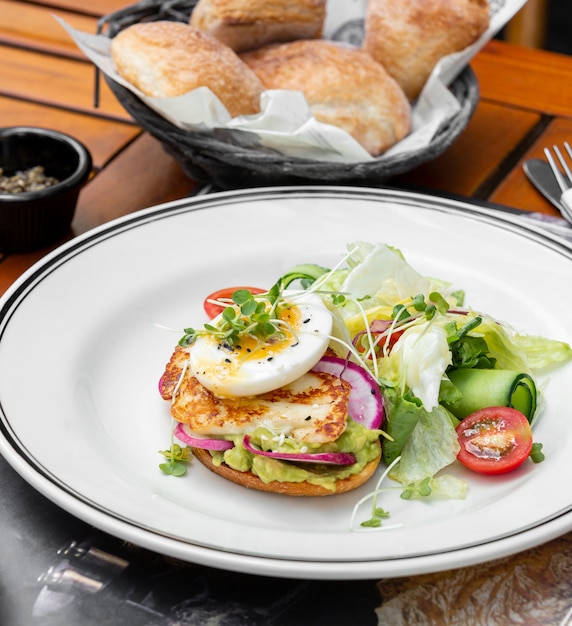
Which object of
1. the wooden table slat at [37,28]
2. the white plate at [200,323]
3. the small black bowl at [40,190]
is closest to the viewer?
the white plate at [200,323]

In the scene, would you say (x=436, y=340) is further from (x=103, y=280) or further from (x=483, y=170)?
(x=483, y=170)

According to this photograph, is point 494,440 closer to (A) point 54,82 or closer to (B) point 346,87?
(B) point 346,87

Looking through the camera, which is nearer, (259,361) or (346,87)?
(259,361)

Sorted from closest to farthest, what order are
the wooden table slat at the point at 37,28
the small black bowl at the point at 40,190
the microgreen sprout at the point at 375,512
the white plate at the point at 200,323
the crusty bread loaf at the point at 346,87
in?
the white plate at the point at 200,323 → the microgreen sprout at the point at 375,512 → the small black bowl at the point at 40,190 → the crusty bread loaf at the point at 346,87 → the wooden table slat at the point at 37,28

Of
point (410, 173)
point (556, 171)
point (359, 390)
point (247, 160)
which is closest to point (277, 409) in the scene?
point (359, 390)

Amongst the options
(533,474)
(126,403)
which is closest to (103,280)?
(126,403)

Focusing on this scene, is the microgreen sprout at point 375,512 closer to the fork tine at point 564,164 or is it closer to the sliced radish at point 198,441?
the sliced radish at point 198,441

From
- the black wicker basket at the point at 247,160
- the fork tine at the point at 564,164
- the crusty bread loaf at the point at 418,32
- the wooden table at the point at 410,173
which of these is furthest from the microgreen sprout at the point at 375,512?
the crusty bread loaf at the point at 418,32

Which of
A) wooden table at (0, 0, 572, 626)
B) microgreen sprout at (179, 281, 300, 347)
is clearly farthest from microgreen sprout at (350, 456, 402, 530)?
microgreen sprout at (179, 281, 300, 347)
